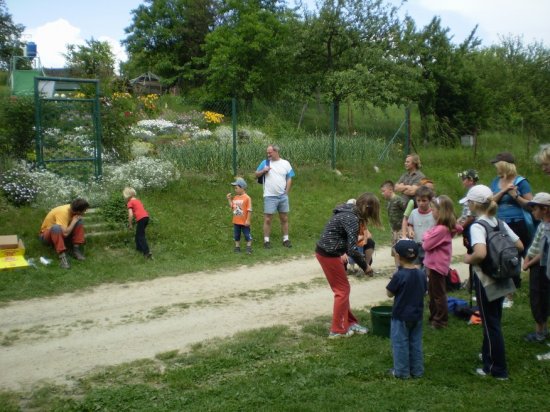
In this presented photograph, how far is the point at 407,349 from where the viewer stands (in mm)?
5180

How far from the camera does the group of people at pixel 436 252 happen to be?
17.0 ft

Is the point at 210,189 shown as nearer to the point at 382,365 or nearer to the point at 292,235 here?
the point at 292,235

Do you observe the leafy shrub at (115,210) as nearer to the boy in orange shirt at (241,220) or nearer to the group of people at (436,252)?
the boy in orange shirt at (241,220)

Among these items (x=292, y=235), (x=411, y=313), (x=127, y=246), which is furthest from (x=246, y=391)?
(x=292, y=235)

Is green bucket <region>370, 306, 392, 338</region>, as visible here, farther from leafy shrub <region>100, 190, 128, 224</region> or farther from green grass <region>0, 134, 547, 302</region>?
leafy shrub <region>100, 190, 128, 224</region>

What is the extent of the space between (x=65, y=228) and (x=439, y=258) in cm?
607

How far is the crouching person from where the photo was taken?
9.34 meters

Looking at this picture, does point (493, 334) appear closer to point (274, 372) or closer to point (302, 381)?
point (302, 381)

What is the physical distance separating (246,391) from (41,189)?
7.96 m

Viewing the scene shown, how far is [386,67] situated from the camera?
22703 mm

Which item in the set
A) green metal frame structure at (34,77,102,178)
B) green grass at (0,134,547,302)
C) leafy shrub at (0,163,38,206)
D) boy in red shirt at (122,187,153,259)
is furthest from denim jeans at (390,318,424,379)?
green metal frame structure at (34,77,102,178)

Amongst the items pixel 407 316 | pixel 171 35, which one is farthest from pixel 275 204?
pixel 171 35

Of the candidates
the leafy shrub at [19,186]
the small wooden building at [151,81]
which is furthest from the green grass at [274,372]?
the small wooden building at [151,81]

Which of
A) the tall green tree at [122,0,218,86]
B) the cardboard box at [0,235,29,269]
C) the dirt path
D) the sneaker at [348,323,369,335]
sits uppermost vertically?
the tall green tree at [122,0,218,86]
